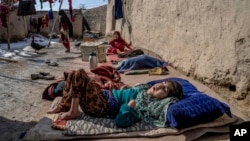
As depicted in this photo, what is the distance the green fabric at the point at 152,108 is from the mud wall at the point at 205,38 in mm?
1060

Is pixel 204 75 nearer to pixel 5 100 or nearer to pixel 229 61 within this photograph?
pixel 229 61

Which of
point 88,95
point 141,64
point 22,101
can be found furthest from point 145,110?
point 141,64

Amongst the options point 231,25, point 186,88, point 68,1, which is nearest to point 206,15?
point 231,25

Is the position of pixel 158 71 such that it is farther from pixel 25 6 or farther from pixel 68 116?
pixel 25 6

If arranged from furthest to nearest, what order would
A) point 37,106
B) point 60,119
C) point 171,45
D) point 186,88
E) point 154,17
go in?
1. point 154,17
2. point 171,45
3. point 37,106
4. point 186,88
5. point 60,119

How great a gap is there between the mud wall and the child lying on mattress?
95 centimetres

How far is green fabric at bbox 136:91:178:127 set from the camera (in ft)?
9.36

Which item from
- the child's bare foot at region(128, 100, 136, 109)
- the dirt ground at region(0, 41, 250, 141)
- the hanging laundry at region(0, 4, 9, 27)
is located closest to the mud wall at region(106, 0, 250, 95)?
the dirt ground at region(0, 41, 250, 141)

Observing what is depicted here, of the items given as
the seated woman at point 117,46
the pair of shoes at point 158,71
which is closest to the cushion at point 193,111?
the pair of shoes at point 158,71

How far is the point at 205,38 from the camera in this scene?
435cm

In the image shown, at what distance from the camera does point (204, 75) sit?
4.35 m

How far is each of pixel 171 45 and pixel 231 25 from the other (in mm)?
2177

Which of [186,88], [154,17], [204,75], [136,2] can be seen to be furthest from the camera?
[136,2]

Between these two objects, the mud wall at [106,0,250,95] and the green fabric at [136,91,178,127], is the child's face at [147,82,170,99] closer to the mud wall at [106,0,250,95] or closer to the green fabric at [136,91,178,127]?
the green fabric at [136,91,178,127]
